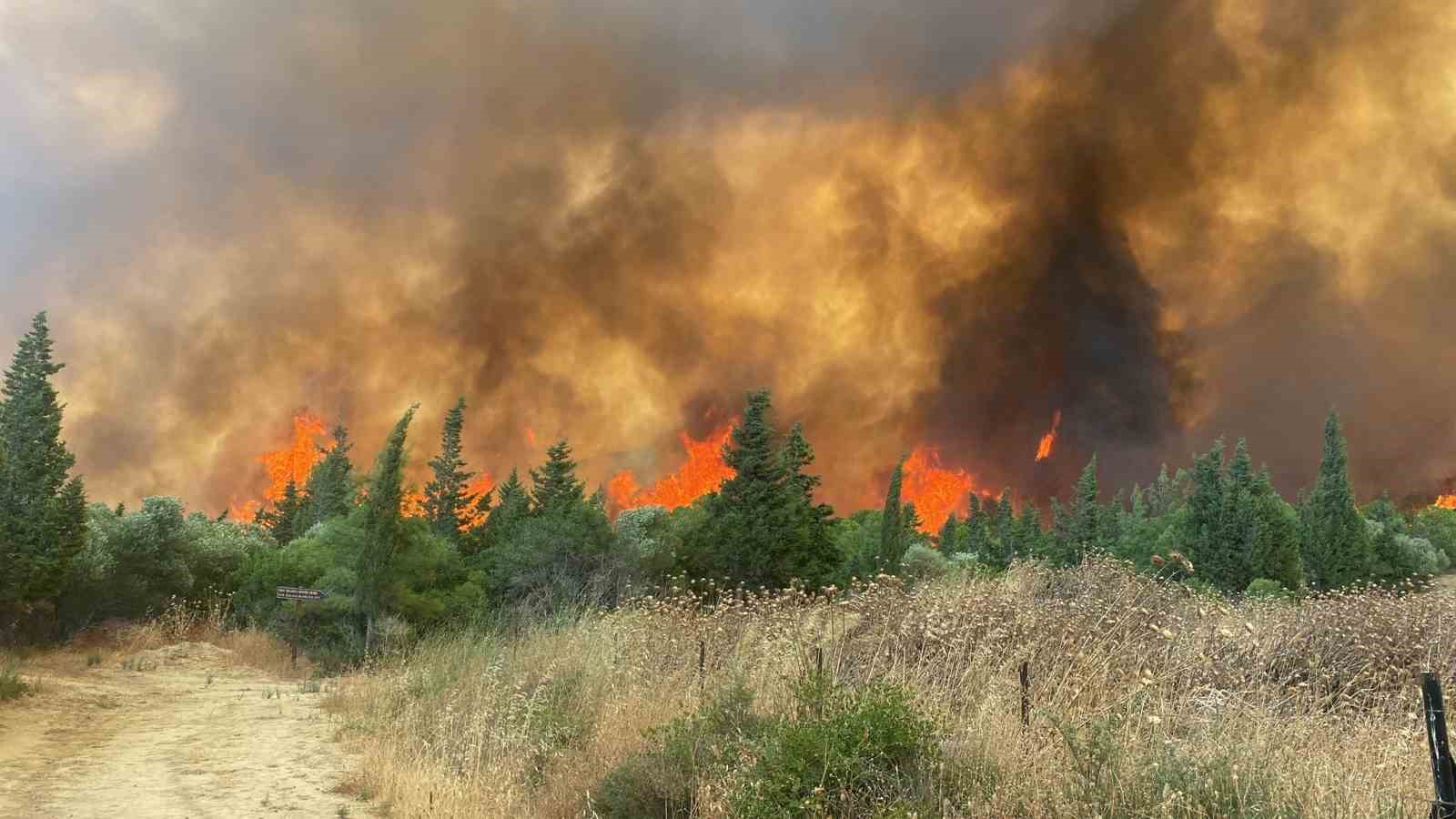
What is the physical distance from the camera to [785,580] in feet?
95.1

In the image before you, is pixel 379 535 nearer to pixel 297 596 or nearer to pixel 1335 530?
pixel 297 596

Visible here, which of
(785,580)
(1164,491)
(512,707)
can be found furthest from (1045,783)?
(1164,491)

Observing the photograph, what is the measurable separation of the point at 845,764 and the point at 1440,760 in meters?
3.10

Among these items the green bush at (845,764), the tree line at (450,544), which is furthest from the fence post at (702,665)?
the tree line at (450,544)

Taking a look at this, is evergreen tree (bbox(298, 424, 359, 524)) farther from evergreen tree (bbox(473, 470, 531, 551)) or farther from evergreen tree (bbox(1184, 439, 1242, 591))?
evergreen tree (bbox(1184, 439, 1242, 591))

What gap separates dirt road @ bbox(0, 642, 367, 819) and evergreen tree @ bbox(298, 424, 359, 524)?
1223 inches

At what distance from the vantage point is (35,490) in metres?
21.4

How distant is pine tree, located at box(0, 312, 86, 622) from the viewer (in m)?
20.7

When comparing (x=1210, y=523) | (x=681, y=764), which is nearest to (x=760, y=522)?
(x=681, y=764)

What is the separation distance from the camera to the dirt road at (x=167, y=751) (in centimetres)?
816

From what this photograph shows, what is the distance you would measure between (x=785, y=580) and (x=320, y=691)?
51.4ft

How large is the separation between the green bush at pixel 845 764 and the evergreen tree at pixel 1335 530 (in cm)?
5571

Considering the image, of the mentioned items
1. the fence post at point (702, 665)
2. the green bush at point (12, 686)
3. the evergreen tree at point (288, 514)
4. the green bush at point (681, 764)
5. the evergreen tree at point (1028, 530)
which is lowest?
the green bush at point (12, 686)

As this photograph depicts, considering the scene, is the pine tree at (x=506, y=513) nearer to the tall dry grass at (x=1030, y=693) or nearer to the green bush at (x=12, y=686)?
the green bush at (x=12, y=686)
